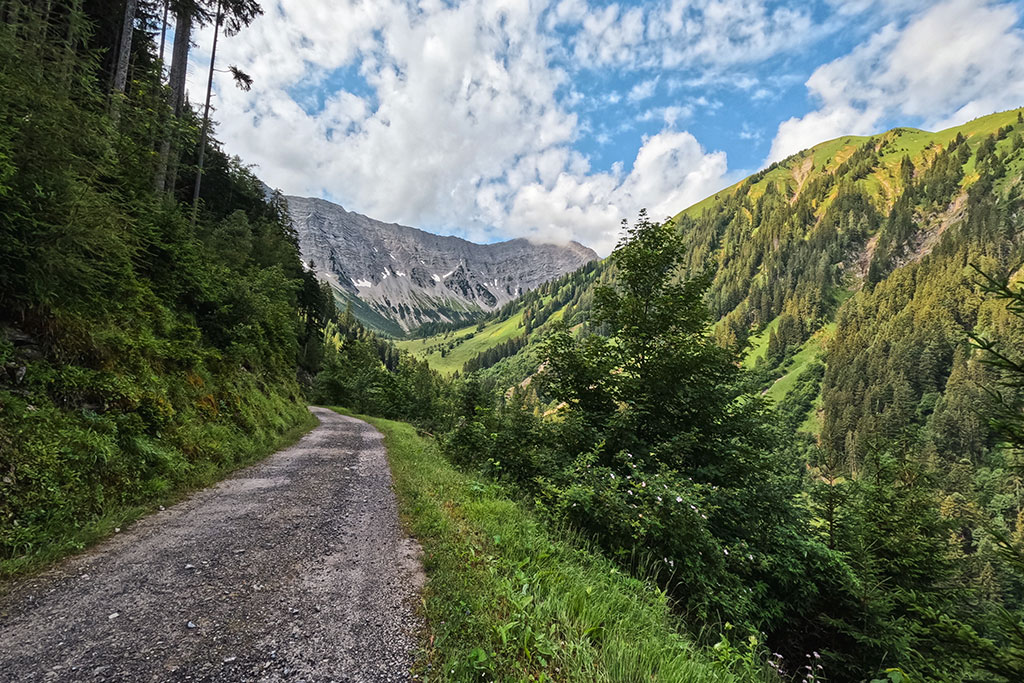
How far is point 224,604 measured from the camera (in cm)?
449

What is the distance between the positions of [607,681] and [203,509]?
8.14m

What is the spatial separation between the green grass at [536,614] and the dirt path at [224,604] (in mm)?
455

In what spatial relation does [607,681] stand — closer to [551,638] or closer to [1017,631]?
[551,638]

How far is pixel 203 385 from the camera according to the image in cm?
1289

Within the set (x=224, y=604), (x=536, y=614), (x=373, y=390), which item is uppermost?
Answer: (x=536, y=614)

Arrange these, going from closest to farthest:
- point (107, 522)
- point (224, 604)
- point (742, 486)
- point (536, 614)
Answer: point (536, 614) < point (224, 604) < point (107, 522) < point (742, 486)

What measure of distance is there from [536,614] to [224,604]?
3.57m

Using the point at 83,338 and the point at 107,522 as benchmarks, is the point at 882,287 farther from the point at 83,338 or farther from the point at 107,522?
the point at 83,338

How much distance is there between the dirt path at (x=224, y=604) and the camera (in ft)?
11.4

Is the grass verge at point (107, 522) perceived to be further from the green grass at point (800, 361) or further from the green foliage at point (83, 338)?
the green grass at point (800, 361)

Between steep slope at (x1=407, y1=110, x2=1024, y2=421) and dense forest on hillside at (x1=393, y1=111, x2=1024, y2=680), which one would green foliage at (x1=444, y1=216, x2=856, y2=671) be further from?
steep slope at (x1=407, y1=110, x2=1024, y2=421)

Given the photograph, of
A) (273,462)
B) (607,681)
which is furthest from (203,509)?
(607,681)

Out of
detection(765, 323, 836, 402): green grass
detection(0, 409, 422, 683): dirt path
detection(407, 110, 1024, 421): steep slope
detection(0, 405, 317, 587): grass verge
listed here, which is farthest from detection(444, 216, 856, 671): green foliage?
detection(765, 323, 836, 402): green grass

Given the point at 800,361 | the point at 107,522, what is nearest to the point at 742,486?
the point at 107,522
